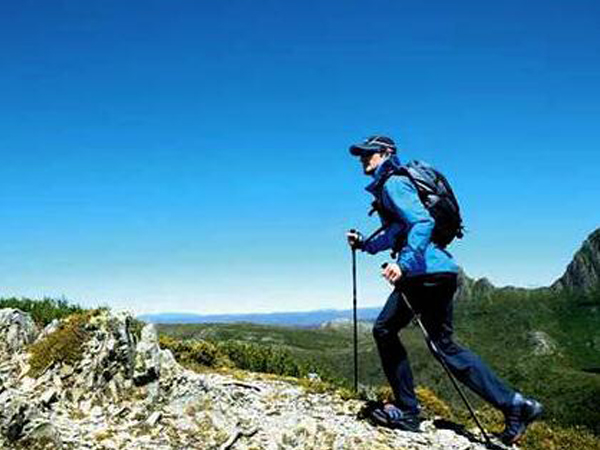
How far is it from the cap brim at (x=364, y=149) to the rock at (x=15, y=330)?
886 cm

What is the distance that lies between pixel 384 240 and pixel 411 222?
121cm

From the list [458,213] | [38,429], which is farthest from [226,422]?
[458,213]

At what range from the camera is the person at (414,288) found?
404 inches

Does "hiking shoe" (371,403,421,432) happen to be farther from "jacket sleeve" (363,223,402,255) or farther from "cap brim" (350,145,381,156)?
"cap brim" (350,145,381,156)

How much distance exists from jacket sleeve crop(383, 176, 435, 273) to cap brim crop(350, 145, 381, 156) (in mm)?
786

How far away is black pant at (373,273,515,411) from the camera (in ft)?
34.5

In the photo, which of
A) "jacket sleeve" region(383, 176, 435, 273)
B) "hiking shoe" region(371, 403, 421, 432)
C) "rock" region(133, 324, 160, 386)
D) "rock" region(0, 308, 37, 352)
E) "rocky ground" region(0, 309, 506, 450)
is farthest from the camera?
"rock" region(0, 308, 37, 352)

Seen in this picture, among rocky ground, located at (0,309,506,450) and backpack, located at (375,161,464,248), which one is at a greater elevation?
backpack, located at (375,161,464,248)

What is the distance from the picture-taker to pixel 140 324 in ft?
60.1

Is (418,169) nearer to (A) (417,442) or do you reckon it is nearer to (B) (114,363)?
(A) (417,442)

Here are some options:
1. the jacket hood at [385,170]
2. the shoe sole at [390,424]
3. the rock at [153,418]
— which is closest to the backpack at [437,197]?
the jacket hood at [385,170]

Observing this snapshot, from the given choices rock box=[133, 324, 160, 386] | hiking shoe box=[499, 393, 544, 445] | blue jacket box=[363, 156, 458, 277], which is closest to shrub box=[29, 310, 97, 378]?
rock box=[133, 324, 160, 386]

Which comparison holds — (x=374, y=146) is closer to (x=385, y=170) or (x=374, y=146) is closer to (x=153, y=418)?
(x=385, y=170)

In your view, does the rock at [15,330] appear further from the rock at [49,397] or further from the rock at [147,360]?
the rock at [147,360]
